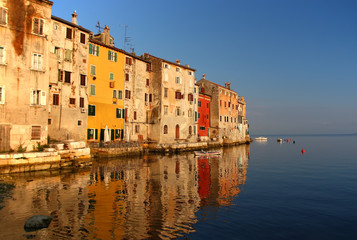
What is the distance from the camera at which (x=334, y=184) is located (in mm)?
26094

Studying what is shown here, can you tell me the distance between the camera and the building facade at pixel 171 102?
5278 centimetres

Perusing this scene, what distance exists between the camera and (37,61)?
27.9m

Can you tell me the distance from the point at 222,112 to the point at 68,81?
167ft

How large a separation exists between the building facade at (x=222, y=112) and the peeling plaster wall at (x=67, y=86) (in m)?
44.3

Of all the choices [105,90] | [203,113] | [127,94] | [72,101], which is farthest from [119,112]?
[203,113]

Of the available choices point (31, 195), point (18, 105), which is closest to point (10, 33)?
point (18, 105)

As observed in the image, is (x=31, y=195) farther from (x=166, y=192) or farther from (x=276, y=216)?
(x=276, y=216)

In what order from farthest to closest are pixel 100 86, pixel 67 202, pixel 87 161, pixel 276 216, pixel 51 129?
pixel 100 86, pixel 51 129, pixel 87 161, pixel 67 202, pixel 276 216

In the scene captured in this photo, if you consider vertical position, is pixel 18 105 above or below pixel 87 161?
above

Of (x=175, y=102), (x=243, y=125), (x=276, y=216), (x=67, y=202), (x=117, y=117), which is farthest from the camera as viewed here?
(x=243, y=125)

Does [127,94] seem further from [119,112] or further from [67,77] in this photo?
[67,77]

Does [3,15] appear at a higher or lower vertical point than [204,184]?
higher

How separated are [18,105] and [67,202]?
14556 millimetres

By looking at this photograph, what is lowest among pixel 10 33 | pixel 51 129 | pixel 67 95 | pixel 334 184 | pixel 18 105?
pixel 334 184
